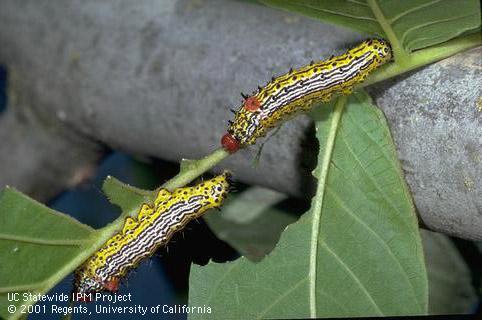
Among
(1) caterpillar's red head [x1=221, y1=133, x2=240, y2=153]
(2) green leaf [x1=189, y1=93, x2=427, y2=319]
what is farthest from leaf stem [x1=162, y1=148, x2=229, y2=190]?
(2) green leaf [x1=189, y1=93, x2=427, y2=319]

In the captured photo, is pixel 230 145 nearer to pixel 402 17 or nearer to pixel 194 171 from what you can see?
pixel 194 171

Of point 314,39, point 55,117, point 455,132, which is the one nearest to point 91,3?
point 55,117

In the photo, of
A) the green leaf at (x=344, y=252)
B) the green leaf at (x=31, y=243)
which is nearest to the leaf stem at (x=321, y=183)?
the green leaf at (x=344, y=252)

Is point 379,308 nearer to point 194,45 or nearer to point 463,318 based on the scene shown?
point 463,318

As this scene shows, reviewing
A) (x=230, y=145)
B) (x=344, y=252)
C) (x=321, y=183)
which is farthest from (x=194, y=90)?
(x=344, y=252)

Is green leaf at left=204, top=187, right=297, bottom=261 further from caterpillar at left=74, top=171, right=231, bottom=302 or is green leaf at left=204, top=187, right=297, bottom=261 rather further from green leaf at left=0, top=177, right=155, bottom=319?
green leaf at left=0, top=177, right=155, bottom=319

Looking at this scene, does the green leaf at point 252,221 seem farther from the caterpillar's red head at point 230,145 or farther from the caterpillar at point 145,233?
the caterpillar's red head at point 230,145

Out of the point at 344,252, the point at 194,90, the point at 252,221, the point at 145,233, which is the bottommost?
the point at 344,252
